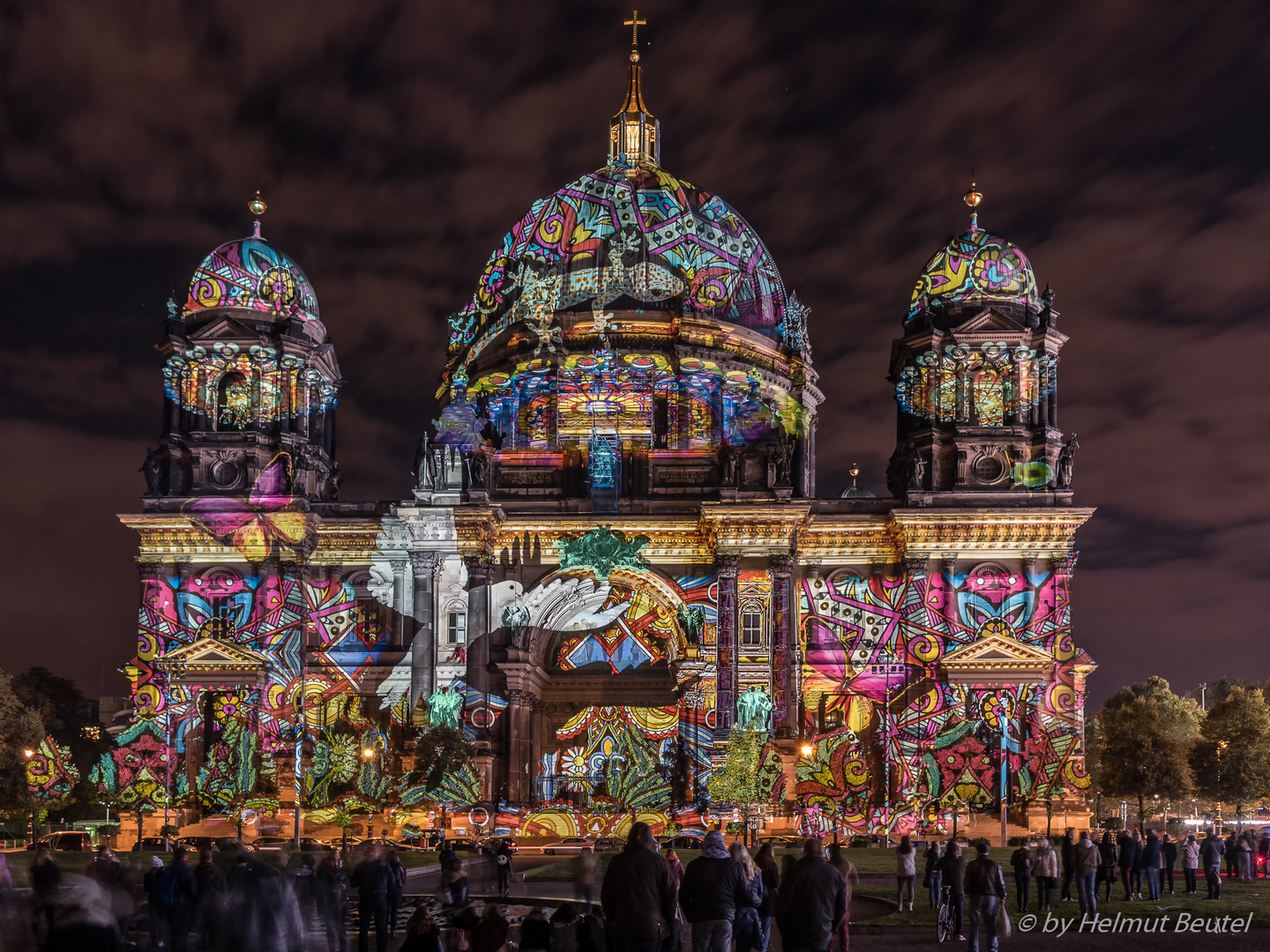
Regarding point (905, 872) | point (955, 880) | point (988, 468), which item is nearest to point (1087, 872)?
point (905, 872)

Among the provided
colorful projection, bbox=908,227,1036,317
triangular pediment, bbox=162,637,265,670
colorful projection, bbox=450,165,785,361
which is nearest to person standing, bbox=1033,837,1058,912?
triangular pediment, bbox=162,637,265,670

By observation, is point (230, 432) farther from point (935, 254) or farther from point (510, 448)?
point (935, 254)

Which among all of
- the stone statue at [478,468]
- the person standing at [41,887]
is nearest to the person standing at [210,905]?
the person standing at [41,887]

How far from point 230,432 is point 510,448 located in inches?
477

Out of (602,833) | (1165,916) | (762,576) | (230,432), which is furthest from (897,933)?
(230,432)

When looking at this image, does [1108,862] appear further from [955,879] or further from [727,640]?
[727,640]

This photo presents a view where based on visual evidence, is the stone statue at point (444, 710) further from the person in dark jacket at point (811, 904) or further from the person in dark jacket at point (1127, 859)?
the person in dark jacket at point (811, 904)

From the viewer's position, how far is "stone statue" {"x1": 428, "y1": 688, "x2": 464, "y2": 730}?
5609 cm

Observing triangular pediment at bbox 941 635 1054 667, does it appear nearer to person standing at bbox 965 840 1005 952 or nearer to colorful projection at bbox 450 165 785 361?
colorful projection at bbox 450 165 785 361

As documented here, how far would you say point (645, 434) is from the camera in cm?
6300

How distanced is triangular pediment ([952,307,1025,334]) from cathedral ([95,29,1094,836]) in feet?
0.63

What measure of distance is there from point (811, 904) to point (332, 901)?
8.04m

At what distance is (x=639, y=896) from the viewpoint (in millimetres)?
13500

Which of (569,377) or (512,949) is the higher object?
(569,377)
